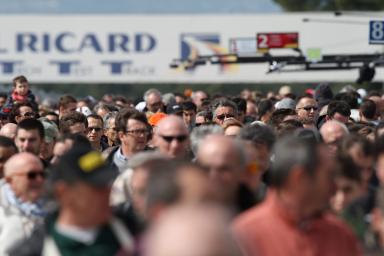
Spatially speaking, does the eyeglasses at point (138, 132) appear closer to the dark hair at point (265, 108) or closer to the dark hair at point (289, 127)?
the dark hair at point (289, 127)

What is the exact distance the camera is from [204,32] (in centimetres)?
4688

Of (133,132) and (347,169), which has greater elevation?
(347,169)

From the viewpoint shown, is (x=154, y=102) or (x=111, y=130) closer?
(x=111, y=130)

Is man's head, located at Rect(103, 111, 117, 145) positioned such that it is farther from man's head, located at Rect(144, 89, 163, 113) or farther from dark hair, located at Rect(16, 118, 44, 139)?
man's head, located at Rect(144, 89, 163, 113)

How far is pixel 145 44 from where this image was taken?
47.6 metres

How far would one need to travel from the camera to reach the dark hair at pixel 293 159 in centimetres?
619

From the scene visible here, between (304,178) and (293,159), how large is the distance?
0.11m

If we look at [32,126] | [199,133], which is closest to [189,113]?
[32,126]

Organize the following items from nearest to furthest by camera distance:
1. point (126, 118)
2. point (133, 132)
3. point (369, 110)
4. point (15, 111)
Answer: point (133, 132) → point (126, 118) → point (15, 111) → point (369, 110)

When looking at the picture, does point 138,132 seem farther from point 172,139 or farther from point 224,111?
point 224,111

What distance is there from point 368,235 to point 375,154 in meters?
1.23

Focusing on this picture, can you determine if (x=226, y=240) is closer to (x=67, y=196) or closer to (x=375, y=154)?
(x=67, y=196)

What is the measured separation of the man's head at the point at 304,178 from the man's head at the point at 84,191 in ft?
2.65

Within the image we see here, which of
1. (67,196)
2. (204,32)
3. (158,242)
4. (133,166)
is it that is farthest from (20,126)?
(204,32)
